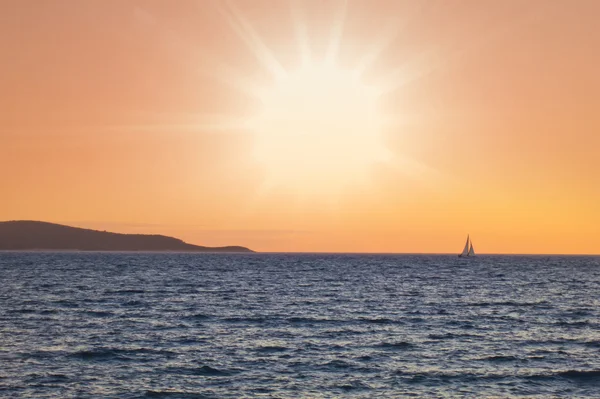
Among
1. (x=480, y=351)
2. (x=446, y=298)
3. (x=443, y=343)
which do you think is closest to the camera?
(x=480, y=351)

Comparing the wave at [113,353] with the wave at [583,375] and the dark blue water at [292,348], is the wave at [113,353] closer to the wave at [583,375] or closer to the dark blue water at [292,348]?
the dark blue water at [292,348]

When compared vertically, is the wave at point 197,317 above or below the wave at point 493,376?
above

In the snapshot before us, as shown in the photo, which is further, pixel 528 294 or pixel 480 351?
pixel 528 294

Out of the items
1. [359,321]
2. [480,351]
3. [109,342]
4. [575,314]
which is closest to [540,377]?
[480,351]

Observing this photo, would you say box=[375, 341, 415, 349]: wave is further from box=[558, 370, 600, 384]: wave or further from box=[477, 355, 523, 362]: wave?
box=[558, 370, 600, 384]: wave

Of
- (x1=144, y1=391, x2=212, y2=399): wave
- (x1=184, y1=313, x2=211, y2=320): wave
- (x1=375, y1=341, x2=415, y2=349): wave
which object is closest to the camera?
(x1=144, y1=391, x2=212, y2=399): wave

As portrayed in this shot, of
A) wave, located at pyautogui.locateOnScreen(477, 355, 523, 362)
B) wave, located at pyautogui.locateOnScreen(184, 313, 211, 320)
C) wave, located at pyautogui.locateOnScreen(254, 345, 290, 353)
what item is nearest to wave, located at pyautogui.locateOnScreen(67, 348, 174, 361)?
wave, located at pyautogui.locateOnScreen(254, 345, 290, 353)

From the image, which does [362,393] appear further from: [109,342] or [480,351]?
[109,342]

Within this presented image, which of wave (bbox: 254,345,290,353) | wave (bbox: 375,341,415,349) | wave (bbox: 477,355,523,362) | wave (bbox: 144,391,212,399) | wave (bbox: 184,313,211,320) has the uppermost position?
wave (bbox: 184,313,211,320)

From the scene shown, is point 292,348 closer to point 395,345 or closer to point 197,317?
point 395,345

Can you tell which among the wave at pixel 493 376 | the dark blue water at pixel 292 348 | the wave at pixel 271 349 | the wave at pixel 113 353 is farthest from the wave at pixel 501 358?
the wave at pixel 113 353

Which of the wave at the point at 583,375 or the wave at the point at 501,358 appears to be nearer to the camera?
the wave at the point at 583,375

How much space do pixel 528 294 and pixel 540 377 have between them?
177 ft

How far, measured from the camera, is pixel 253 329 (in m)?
48.3
